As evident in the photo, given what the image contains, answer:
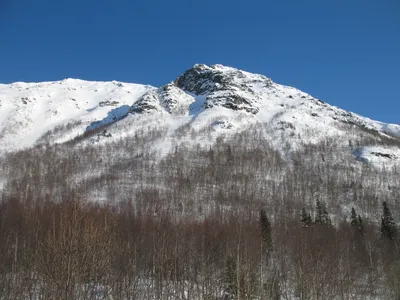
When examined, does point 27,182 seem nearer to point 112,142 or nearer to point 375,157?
point 112,142

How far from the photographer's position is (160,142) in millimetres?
182125

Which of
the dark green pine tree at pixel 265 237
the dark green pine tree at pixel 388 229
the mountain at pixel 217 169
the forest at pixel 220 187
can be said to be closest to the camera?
the dark green pine tree at pixel 265 237

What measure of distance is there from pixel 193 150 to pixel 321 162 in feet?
181

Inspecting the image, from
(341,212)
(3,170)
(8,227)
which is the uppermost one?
(3,170)

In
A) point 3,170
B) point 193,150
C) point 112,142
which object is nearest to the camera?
point 3,170

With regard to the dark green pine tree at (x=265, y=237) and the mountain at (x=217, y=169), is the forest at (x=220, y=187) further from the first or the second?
the mountain at (x=217, y=169)

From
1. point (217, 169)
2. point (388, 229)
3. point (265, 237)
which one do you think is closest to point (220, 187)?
point (217, 169)

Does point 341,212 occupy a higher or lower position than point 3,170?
lower

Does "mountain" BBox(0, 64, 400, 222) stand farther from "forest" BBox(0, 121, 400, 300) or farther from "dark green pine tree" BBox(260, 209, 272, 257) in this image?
"dark green pine tree" BBox(260, 209, 272, 257)

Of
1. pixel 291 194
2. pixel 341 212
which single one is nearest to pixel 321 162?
pixel 291 194

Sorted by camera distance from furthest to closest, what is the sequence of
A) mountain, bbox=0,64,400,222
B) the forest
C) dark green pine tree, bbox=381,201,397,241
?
mountain, bbox=0,64,400,222
the forest
dark green pine tree, bbox=381,201,397,241

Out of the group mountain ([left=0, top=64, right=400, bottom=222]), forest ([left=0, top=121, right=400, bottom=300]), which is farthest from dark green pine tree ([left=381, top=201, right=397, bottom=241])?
mountain ([left=0, top=64, right=400, bottom=222])

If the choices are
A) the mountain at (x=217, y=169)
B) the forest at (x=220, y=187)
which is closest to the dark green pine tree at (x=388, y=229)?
the forest at (x=220, y=187)

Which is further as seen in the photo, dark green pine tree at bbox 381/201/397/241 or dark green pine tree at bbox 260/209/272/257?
dark green pine tree at bbox 381/201/397/241
